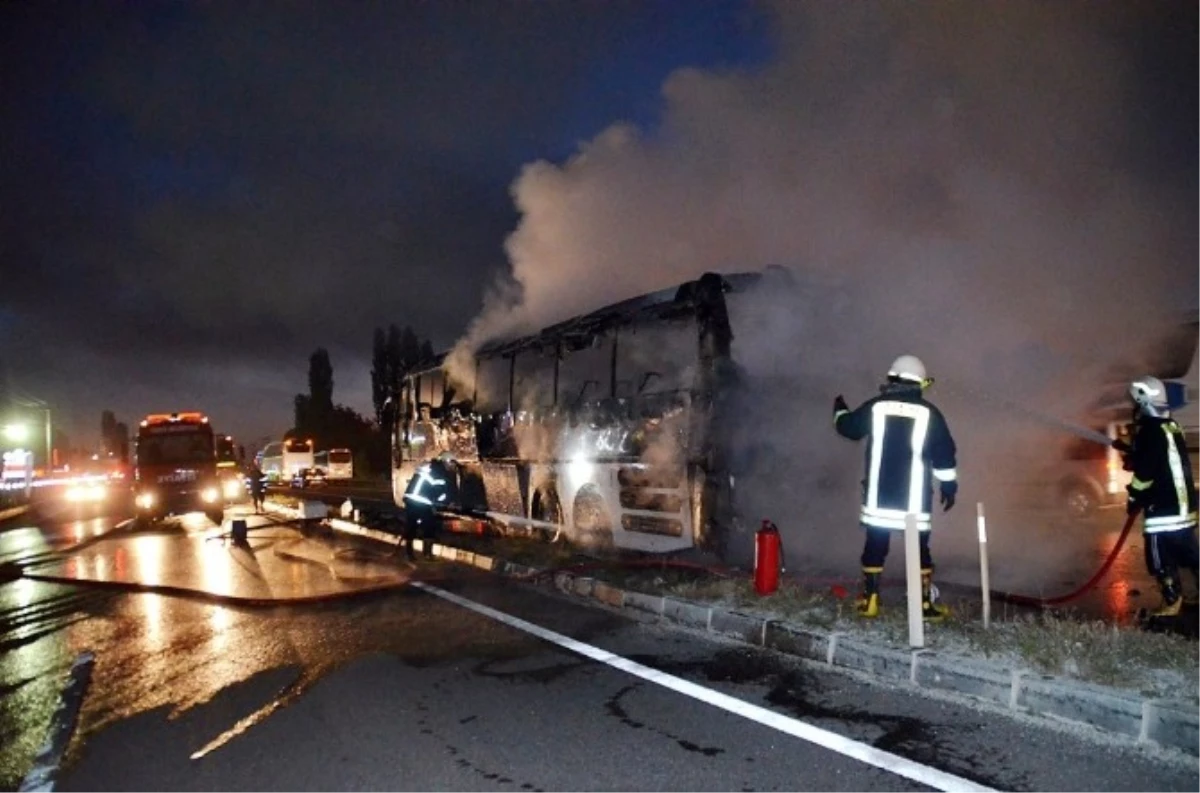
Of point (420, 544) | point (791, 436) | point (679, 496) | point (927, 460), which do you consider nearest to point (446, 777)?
point (927, 460)

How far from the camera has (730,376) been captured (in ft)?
26.0

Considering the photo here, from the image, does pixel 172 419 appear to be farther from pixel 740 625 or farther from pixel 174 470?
pixel 740 625

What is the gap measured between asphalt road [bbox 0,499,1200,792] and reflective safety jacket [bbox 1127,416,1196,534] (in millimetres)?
2406

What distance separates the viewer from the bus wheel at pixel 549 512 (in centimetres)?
1034

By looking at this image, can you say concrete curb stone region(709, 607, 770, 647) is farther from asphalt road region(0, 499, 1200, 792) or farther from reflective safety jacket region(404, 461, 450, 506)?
reflective safety jacket region(404, 461, 450, 506)

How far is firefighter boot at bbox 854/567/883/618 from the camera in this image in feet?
18.7

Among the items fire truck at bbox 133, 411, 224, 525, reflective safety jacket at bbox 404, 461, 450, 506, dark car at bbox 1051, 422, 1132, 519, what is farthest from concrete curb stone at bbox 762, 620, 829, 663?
fire truck at bbox 133, 411, 224, 525

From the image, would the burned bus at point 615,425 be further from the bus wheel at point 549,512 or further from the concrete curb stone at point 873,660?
the concrete curb stone at point 873,660

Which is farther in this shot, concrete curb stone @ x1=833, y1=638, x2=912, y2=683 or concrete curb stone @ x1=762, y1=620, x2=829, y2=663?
concrete curb stone @ x1=762, y1=620, x2=829, y2=663

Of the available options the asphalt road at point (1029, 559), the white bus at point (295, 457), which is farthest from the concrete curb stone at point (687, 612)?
the white bus at point (295, 457)

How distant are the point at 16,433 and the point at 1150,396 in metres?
54.7

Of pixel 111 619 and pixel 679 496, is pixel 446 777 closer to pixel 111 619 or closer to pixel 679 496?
pixel 679 496

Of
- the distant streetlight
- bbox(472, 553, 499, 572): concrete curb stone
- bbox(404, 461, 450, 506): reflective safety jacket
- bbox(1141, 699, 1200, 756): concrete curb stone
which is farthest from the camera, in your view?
the distant streetlight

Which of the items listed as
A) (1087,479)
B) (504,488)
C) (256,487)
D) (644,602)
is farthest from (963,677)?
(256,487)
